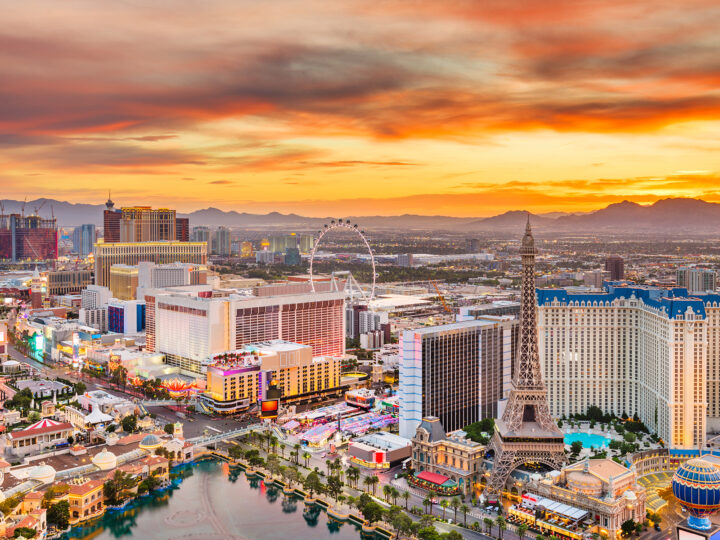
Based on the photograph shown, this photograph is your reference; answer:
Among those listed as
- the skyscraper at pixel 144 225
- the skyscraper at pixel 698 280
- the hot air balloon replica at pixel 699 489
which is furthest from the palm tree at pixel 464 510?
the skyscraper at pixel 144 225

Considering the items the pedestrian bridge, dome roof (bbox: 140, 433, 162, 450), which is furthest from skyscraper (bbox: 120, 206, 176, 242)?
dome roof (bbox: 140, 433, 162, 450)

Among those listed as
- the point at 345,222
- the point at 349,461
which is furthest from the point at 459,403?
the point at 345,222

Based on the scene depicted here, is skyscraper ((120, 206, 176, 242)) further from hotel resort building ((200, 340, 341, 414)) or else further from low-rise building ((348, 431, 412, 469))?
low-rise building ((348, 431, 412, 469))

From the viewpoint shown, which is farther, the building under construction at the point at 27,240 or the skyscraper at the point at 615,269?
the building under construction at the point at 27,240

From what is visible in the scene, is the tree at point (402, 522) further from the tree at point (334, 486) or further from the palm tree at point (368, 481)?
the tree at point (334, 486)

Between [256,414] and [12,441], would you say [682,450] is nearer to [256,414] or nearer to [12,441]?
[256,414]

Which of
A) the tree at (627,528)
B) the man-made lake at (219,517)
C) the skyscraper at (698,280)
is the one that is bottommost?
the man-made lake at (219,517)

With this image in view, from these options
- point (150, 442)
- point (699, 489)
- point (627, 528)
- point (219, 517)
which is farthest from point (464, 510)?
point (150, 442)
